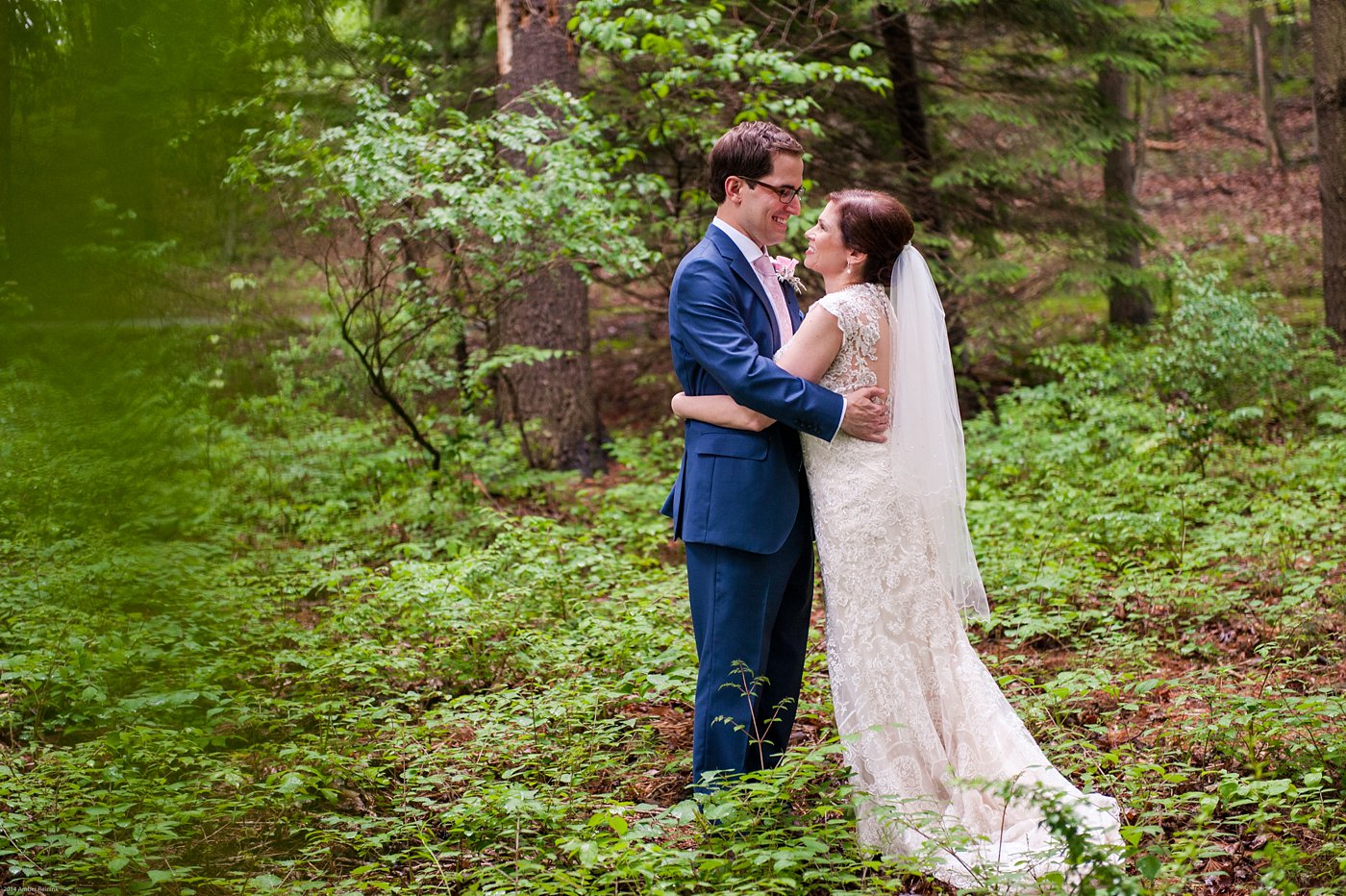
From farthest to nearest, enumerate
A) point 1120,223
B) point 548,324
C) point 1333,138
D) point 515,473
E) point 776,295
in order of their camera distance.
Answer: point 1120,223
point 1333,138
point 548,324
point 515,473
point 776,295

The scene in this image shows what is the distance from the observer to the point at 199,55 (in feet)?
4.92

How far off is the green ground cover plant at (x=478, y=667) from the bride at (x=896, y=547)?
0.27 m

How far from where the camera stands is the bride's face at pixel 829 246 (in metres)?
3.71

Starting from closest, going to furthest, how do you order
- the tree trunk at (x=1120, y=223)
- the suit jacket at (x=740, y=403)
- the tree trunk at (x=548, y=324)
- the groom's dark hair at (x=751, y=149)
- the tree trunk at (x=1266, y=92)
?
the suit jacket at (x=740, y=403) → the groom's dark hair at (x=751, y=149) → the tree trunk at (x=548, y=324) → the tree trunk at (x=1120, y=223) → the tree trunk at (x=1266, y=92)

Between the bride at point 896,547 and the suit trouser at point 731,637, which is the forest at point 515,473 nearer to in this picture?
the suit trouser at point 731,637

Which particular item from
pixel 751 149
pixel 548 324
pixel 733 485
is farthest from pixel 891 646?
pixel 548 324

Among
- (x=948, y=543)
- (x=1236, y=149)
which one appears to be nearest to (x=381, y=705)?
(x=948, y=543)

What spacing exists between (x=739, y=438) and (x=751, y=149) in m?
0.98

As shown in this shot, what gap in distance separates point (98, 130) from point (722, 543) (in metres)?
2.38

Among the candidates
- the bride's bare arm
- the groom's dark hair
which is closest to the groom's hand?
the bride's bare arm

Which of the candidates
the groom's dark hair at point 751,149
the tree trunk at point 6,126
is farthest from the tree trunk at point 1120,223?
the tree trunk at point 6,126

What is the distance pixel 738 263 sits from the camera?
365cm

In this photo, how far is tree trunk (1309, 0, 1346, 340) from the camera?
34.1 feet

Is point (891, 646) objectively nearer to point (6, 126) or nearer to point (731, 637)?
point (731, 637)
